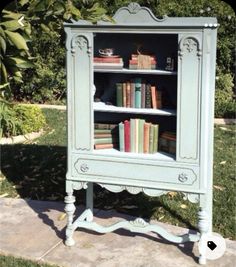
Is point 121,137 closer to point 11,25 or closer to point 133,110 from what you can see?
point 133,110

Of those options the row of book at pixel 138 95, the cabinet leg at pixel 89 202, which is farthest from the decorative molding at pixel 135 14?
the cabinet leg at pixel 89 202

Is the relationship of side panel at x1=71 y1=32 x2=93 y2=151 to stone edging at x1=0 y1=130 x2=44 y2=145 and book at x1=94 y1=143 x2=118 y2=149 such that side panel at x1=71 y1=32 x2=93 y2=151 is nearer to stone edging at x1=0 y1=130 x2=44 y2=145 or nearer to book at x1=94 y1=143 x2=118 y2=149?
book at x1=94 y1=143 x2=118 y2=149

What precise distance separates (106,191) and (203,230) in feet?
5.75

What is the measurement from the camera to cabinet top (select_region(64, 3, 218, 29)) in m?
3.55

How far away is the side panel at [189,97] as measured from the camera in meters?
3.56

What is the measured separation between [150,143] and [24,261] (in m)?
1.28

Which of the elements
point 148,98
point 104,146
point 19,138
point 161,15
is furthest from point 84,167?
point 161,15

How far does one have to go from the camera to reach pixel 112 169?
3920 mm

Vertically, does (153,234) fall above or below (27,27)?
below

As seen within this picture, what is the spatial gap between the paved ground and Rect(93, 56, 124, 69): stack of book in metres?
1.39

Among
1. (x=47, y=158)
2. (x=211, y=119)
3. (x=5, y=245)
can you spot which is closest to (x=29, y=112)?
(x=47, y=158)

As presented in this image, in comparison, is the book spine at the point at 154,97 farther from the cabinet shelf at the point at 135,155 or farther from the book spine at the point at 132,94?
the cabinet shelf at the point at 135,155

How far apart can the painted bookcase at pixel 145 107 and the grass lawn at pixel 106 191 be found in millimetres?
709

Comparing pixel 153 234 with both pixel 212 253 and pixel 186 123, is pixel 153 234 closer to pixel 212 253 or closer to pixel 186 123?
pixel 212 253
